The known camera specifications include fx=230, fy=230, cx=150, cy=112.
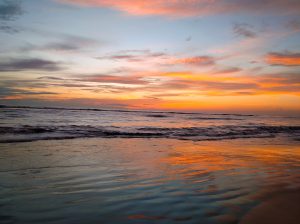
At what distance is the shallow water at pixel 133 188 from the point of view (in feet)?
8.59

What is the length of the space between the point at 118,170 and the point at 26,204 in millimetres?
2161

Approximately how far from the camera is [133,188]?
143 inches

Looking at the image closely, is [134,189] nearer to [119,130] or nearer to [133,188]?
[133,188]

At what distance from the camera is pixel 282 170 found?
5.21 meters

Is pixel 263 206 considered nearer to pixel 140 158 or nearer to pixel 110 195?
pixel 110 195

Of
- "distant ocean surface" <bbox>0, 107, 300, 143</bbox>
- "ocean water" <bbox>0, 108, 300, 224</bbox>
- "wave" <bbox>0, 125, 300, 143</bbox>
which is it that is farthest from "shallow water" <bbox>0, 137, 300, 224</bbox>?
"distant ocean surface" <bbox>0, 107, 300, 143</bbox>

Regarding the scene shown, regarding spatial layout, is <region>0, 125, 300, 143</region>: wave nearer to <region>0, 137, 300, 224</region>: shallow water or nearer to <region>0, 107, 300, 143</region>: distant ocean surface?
<region>0, 107, 300, 143</region>: distant ocean surface

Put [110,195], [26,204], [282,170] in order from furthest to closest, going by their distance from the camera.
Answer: [282,170], [110,195], [26,204]

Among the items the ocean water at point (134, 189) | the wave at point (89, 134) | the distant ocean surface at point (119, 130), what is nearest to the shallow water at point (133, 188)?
the ocean water at point (134, 189)

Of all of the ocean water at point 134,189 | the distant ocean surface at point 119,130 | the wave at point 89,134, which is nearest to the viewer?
the ocean water at point 134,189

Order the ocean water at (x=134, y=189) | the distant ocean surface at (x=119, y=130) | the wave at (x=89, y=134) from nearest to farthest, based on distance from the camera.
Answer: the ocean water at (x=134, y=189), the wave at (x=89, y=134), the distant ocean surface at (x=119, y=130)

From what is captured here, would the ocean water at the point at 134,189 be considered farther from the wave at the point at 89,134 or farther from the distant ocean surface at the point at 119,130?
the distant ocean surface at the point at 119,130

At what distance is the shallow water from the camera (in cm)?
262

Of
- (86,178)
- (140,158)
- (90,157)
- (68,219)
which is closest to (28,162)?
(90,157)
